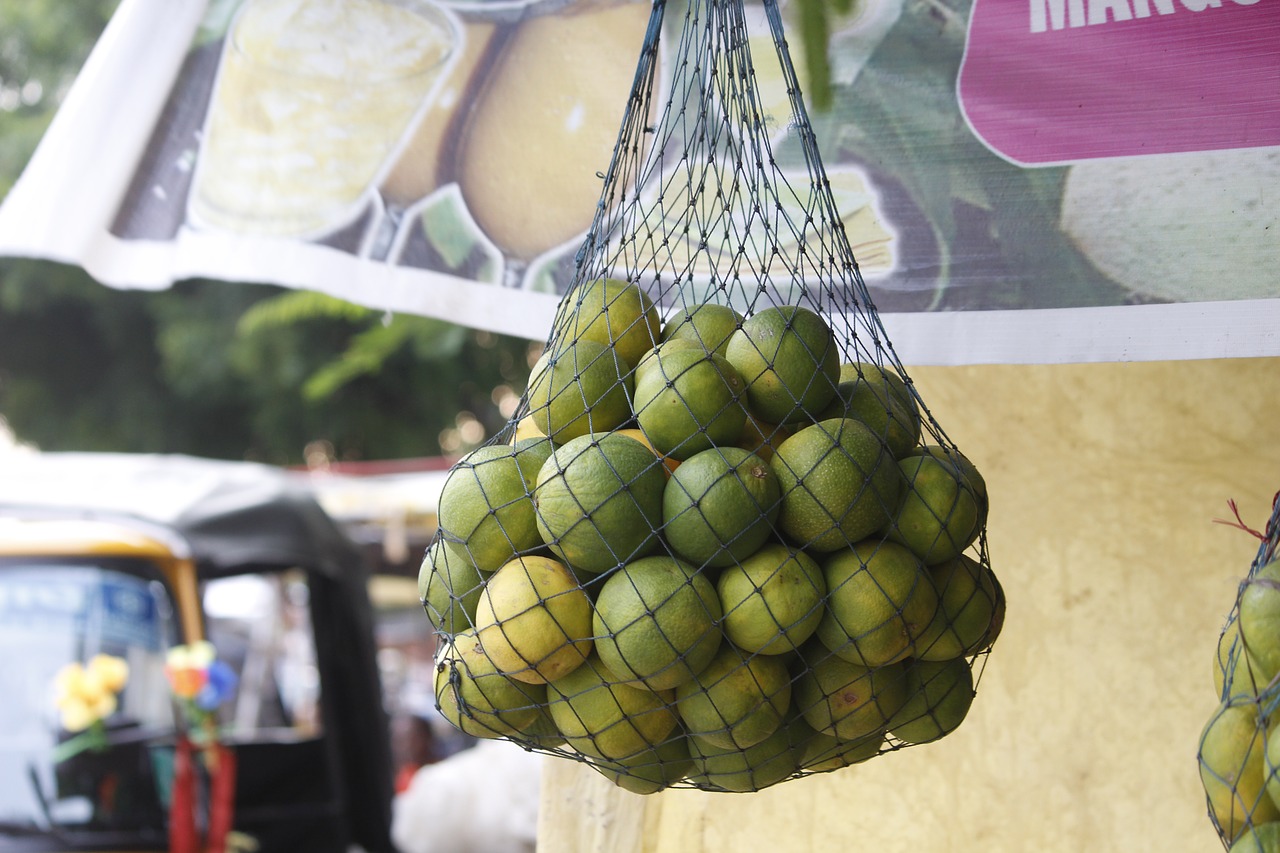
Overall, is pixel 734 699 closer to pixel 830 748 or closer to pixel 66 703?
pixel 830 748

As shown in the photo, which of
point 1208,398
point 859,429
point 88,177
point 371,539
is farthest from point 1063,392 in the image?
point 371,539

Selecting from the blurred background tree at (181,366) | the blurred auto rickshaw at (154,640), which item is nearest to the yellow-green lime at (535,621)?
the blurred auto rickshaw at (154,640)

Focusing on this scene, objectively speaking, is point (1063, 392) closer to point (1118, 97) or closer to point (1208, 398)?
point (1208, 398)

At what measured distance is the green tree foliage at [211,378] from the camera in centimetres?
951

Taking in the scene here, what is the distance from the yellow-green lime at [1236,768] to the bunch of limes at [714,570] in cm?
35

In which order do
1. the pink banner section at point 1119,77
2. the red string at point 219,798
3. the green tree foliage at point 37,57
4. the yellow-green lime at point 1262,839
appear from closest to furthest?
the yellow-green lime at point 1262,839
the pink banner section at point 1119,77
the red string at point 219,798
the green tree foliage at point 37,57

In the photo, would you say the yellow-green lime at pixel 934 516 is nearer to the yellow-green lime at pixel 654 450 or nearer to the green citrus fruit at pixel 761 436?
the green citrus fruit at pixel 761 436

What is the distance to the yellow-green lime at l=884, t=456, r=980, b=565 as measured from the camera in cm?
158

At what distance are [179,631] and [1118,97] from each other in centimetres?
510

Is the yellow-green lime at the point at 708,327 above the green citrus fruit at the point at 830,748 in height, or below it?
above

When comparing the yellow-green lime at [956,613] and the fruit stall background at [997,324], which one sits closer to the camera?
the yellow-green lime at [956,613]

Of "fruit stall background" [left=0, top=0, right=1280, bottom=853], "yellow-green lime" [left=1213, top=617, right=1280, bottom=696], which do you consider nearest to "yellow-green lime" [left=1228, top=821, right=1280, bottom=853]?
"yellow-green lime" [left=1213, top=617, right=1280, bottom=696]

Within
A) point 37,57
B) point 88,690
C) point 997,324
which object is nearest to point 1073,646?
point 997,324

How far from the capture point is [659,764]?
5.39ft
